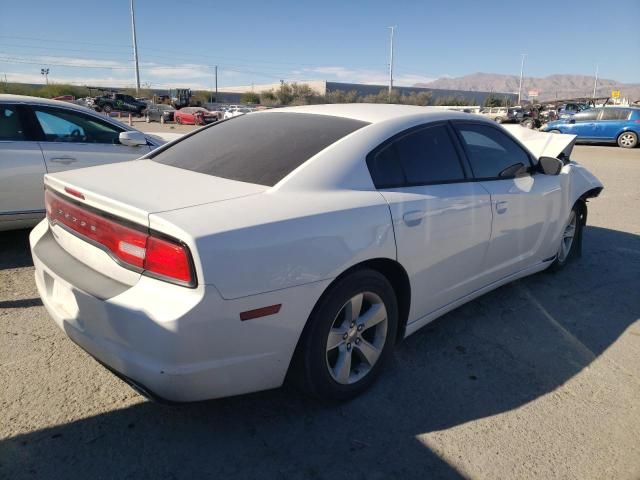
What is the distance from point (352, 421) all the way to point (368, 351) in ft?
1.24

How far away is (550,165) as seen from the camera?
12.7ft

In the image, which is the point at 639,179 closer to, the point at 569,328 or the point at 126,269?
the point at 569,328

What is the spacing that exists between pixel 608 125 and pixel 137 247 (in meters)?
21.3

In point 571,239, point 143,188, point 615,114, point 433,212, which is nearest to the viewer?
point 143,188

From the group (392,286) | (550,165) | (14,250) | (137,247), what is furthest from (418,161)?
(14,250)

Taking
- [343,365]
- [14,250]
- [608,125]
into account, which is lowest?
[14,250]

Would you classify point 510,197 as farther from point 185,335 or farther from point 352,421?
point 185,335

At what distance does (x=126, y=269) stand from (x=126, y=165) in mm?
1117

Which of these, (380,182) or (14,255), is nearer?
(380,182)

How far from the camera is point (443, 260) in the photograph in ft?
9.69

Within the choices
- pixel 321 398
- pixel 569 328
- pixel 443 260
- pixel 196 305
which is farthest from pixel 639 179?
pixel 196 305

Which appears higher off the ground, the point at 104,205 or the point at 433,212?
the point at 104,205

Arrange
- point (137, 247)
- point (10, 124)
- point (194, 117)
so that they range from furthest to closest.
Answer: point (194, 117)
point (10, 124)
point (137, 247)

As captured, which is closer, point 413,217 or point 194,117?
point 413,217
